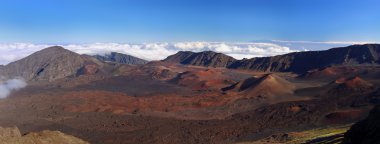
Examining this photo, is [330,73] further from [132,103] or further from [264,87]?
[132,103]

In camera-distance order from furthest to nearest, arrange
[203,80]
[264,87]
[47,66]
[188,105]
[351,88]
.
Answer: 1. [47,66]
2. [203,80]
3. [264,87]
4. [351,88]
5. [188,105]

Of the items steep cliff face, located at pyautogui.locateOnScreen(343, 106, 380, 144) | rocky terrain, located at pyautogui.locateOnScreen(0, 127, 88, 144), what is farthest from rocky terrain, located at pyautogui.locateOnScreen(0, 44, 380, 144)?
steep cliff face, located at pyautogui.locateOnScreen(343, 106, 380, 144)

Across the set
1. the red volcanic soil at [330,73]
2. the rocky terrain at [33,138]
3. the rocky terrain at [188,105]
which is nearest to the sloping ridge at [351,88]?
the rocky terrain at [188,105]

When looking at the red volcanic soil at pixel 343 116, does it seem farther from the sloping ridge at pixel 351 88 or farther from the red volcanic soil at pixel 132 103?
the red volcanic soil at pixel 132 103

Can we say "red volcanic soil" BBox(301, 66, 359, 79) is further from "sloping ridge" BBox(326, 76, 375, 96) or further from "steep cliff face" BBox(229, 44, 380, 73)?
"steep cliff face" BBox(229, 44, 380, 73)

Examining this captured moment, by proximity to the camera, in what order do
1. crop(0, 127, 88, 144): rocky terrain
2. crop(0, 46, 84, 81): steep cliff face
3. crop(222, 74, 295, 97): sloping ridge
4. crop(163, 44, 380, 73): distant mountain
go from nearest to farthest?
crop(0, 127, 88, 144): rocky terrain, crop(222, 74, 295, 97): sloping ridge, crop(0, 46, 84, 81): steep cliff face, crop(163, 44, 380, 73): distant mountain

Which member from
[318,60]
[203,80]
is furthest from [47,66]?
[318,60]
